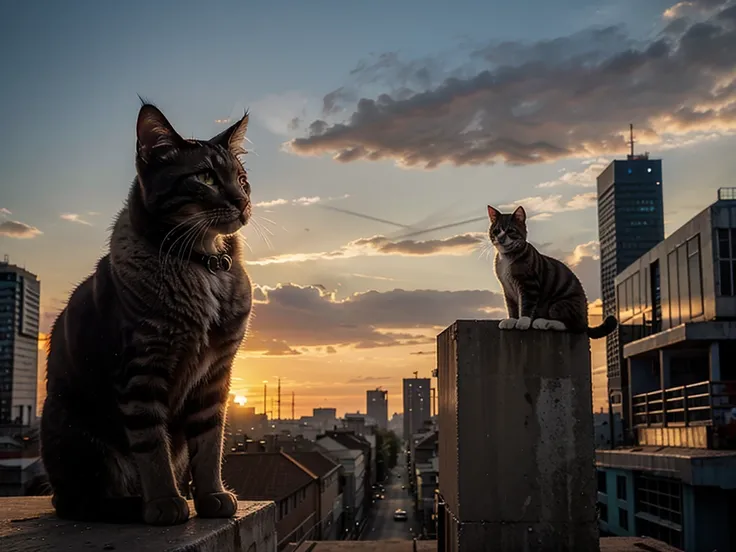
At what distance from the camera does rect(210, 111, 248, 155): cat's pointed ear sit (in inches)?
139

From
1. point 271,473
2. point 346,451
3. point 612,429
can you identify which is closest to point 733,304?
point 612,429

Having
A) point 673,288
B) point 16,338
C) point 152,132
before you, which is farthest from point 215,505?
point 16,338

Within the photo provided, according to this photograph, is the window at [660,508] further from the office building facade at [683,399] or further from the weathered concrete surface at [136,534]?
the weathered concrete surface at [136,534]

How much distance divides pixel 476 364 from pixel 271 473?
32.4 meters

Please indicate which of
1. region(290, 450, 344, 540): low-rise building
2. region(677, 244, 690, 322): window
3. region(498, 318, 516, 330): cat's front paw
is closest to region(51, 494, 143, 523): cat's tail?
region(498, 318, 516, 330): cat's front paw

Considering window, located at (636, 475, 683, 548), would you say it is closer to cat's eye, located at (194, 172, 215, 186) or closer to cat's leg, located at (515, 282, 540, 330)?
cat's leg, located at (515, 282, 540, 330)

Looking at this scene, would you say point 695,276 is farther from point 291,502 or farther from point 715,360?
point 291,502

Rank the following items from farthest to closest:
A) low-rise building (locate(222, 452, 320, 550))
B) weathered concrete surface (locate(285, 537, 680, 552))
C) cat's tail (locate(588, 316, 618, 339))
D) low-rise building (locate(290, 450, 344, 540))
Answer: low-rise building (locate(290, 450, 344, 540))
low-rise building (locate(222, 452, 320, 550))
weathered concrete surface (locate(285, 537, 680, 552))
cat's tail (locate(588, 316, 618, 339))

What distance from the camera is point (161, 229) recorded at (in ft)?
11.0

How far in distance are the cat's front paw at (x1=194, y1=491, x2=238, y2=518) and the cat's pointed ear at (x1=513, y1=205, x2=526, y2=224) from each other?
15.9 ft

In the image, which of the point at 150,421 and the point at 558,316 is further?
the point at 558,316

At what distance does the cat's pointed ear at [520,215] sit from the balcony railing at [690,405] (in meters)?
20.2

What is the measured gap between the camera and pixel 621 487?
2972cm

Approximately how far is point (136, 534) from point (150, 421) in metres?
0.48
